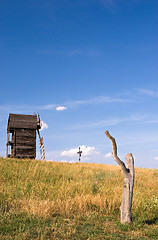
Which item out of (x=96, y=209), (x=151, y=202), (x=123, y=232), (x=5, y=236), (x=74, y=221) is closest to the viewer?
(x=5, y=236)

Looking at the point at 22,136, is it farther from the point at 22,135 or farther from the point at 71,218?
the point at 71,218

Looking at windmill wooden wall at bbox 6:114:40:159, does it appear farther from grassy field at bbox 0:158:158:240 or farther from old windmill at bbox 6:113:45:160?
grassy field at bbox 0:158:158:240

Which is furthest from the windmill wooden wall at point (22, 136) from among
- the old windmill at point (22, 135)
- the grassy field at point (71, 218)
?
the grassy field at point (71, 218)

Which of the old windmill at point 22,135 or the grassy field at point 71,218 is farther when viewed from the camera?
the old windmill at point 22,135

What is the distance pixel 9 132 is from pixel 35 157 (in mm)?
4791

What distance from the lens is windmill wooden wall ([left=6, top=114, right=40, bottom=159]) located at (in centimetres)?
2816

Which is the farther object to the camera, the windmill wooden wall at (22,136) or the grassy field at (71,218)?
the windmill wooden wall at (22,136)

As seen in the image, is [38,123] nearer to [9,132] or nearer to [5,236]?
[9,132]

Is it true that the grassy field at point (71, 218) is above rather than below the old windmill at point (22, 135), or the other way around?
below

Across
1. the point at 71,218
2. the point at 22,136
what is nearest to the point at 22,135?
the point at 22,136

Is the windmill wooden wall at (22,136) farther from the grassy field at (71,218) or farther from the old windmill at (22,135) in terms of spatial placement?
the grassy field at (71,218)

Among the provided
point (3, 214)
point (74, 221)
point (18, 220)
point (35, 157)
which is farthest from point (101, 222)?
point (35, 157)

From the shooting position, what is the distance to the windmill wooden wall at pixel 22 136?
92.4ft

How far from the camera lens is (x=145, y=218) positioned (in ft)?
28.5
